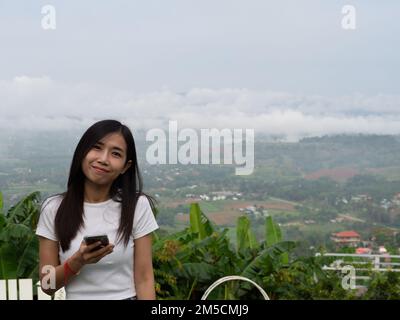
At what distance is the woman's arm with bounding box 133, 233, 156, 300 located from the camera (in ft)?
6.52

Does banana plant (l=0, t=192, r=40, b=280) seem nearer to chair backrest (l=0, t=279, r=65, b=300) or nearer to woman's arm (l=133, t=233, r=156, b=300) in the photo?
chair backrest (l=0, t=279, r=65, b=300)

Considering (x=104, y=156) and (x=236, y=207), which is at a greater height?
(x=104, y=156)

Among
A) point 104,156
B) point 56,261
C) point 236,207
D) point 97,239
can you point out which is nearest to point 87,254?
point 97,239

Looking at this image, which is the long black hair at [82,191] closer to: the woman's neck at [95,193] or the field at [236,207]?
the woman's neck at [95,193]

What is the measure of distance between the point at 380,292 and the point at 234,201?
130 centimetres

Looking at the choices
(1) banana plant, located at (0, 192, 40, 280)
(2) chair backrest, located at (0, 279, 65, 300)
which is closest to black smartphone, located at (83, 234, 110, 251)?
(2) chair backrest, located at (0, 279, 65, 300)

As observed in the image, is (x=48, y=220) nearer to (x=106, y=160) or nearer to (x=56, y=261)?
(x=56, y=261)

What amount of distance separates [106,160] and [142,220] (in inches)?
7.8

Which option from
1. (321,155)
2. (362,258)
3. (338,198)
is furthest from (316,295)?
(321,155)

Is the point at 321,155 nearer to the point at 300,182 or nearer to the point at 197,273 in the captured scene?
the point at 300,182

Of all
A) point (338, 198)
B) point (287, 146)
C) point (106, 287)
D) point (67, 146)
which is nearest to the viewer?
point (106, 287)

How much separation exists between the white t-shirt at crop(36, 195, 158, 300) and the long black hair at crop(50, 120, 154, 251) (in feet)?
0.06

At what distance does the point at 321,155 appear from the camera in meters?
3.83

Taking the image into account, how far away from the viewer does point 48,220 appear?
1993mm
